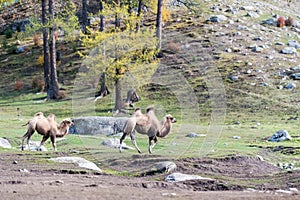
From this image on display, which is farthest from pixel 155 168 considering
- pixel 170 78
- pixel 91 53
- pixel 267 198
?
pixel 170 78

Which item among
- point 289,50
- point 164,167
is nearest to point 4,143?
point 164,167

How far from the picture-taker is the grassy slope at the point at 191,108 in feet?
74.8

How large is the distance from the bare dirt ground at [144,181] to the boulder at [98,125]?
283 inches

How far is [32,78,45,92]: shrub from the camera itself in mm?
44669

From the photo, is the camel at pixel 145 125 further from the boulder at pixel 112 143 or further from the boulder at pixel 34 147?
the boulder at pixel 34 147

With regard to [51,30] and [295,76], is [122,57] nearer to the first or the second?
[51,30]

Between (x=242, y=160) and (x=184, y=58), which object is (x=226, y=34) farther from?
(x=242, y=160)

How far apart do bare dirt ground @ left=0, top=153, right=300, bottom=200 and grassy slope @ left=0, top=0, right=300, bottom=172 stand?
181cm

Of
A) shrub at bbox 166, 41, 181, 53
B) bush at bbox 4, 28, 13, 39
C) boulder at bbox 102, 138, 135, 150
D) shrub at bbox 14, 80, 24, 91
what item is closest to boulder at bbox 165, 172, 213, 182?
boulder at bbox 102, 138, 135, 150

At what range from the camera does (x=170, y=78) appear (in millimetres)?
39438

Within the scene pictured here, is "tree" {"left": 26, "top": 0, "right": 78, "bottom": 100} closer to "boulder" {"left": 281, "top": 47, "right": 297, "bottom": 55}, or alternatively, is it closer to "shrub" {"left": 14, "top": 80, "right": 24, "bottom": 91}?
"shrub" {"left": 14, "top": 80, "right": 24, "bottom": 91}

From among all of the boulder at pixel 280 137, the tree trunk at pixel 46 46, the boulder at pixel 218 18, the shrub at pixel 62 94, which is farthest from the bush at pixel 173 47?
the boulder at pixel 280 137

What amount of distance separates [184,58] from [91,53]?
356 inches

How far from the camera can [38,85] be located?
147 ft
